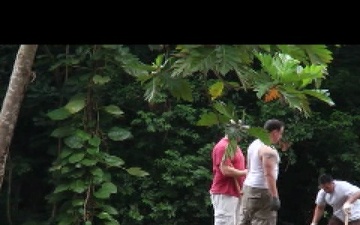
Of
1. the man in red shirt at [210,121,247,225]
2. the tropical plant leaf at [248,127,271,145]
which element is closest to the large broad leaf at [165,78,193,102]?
the tropical plant leaf at [248,127,271,145]

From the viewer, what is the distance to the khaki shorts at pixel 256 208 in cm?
722

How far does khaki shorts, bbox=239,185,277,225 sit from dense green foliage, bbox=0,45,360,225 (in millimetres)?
1598

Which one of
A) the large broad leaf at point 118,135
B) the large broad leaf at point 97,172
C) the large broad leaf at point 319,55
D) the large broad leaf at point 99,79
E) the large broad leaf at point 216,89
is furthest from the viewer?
the large broad leaf at point 118,135

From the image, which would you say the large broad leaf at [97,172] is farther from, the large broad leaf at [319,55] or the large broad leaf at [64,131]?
the large broad leaf at [319,55]

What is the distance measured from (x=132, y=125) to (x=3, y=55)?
206 centimetres

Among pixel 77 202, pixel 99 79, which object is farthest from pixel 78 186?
pixel 99 79

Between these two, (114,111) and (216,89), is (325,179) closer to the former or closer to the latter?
(114,111)

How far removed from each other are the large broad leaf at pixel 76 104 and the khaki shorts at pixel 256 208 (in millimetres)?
2817

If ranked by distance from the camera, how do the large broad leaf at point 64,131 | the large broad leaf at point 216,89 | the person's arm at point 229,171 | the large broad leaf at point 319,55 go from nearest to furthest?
the large broad leaf at point 319,55 < the large broad leaf at point 216,89 < the person's arm at point 229,171 < the large broad leaf at point 64,131

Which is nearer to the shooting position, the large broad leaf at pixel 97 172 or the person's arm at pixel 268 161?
the person's arm at pixel 268 161

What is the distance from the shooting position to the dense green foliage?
9.57 m

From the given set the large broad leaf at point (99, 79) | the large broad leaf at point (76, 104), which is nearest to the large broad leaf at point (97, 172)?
the large broad leaf at point (76, 104)
